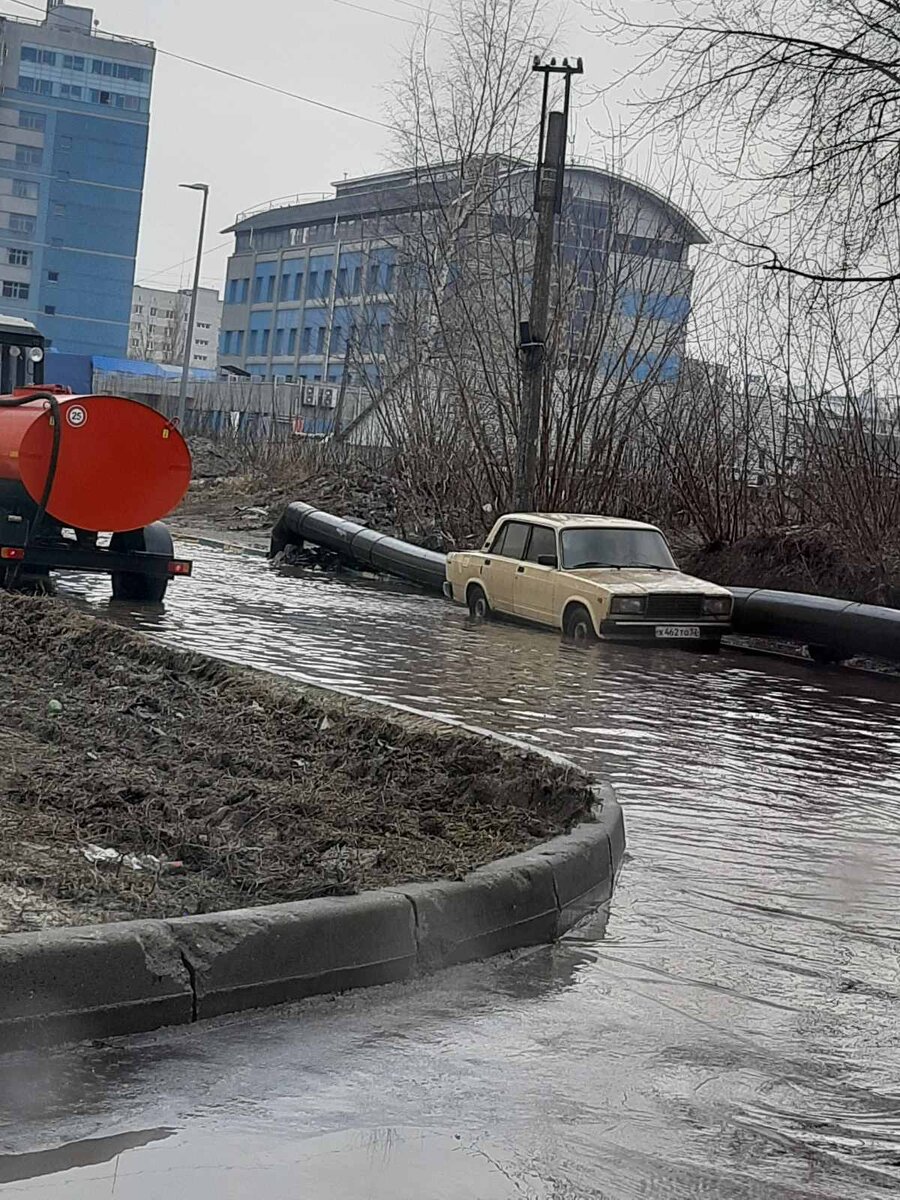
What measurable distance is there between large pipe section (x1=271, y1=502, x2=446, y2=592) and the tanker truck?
279 inches

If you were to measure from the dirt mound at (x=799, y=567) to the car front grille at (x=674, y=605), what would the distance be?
11.1ft

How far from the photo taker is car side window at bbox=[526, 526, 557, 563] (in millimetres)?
19734

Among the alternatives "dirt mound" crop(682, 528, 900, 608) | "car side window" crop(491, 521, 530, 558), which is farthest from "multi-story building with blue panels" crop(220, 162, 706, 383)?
"car side window" crop(491, 521, 530, 558)

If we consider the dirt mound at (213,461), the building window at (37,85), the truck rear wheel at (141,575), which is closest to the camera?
the truck rear wheel at (141,575)

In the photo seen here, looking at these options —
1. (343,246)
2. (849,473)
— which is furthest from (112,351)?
(849,473)

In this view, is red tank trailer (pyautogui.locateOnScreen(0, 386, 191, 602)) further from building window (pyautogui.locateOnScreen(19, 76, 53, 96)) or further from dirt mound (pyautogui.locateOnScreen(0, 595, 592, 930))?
building window (pyautogui.locateOnScreen(19, 76, 53, 96))

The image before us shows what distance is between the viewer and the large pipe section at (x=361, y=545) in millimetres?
24953

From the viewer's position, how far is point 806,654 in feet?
65.1

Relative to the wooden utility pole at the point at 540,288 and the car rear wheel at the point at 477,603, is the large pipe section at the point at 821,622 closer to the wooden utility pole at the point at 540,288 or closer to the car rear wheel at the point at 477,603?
the car rear wheel at the point at 477,603

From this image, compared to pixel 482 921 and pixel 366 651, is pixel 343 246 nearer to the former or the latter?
pixel 366 651

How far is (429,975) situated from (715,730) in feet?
23.9

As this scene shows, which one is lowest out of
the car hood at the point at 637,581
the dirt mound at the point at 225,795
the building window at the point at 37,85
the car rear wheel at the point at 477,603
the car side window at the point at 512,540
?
the car rear wheel at the point at 477,603

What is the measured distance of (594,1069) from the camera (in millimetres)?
4617

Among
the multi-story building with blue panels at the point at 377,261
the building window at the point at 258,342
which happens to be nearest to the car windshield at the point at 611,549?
the multi-story building with blue panels at the point at 377,261
